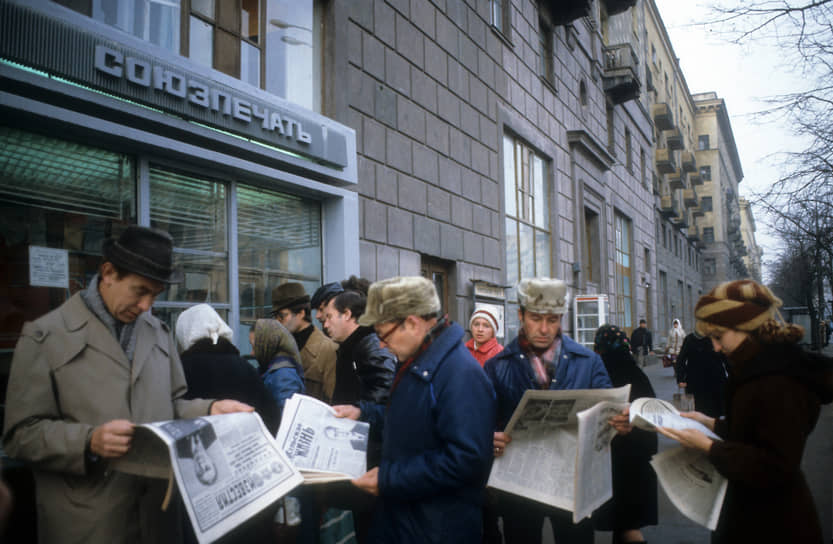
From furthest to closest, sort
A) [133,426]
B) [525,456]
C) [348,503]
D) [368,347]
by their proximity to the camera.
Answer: [368,347] → [348,503] → [525,456] → [133,426]

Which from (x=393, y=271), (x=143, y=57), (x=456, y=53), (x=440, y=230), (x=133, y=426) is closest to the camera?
(x=133, y=426)

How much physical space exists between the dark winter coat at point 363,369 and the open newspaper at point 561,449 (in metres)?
0.90

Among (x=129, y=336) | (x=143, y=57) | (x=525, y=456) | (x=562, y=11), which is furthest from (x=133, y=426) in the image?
(x=562, y=11)

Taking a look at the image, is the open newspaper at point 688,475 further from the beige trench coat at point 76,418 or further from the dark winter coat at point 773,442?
the beige trench coat at point 76,418

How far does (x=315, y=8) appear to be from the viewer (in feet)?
24.3

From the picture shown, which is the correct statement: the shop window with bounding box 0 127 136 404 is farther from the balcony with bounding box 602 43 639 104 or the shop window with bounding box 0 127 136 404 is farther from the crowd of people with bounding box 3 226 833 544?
the balcony with bounding box 602 43 639 104

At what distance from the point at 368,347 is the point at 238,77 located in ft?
12.8

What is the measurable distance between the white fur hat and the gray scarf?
6.01 feet

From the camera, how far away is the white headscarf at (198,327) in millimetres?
3039

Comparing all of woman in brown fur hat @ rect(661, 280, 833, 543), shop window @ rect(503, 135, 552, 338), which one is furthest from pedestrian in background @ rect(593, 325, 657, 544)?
shop window @ rect(503, 135, 552, 338)

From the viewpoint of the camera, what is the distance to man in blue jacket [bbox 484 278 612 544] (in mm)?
3146

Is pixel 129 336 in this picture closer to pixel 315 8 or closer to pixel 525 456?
pixel 525 456

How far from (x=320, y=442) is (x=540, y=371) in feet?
4.26

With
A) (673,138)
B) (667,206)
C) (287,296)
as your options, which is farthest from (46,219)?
(673,138)
